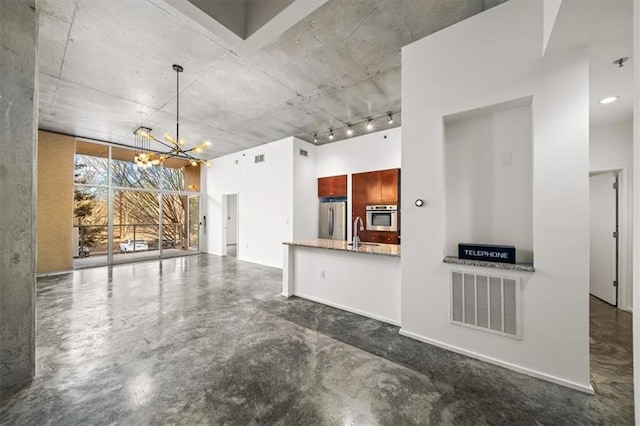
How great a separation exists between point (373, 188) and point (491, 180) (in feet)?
10.6

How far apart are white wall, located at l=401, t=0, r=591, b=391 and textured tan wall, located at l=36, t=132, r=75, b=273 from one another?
759cm

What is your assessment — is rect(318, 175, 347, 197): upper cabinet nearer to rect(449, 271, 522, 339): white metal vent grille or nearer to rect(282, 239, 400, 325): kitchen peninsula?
rect(282, 239, 400, 325): kitchen peninsula

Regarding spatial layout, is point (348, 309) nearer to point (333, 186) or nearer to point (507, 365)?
point (507, 365)

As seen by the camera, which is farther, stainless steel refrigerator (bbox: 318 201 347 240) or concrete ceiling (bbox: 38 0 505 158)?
→ stainless steel refrigerator (bbox: 318 201 347 240)

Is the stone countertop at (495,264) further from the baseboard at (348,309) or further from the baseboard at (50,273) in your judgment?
the baseboard at (50,273)

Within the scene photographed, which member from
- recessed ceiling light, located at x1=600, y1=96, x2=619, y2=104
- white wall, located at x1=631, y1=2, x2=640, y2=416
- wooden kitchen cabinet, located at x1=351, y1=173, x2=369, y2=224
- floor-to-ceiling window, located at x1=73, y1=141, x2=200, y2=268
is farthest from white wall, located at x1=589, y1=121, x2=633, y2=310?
floor-to-ceiling window, located at x1=73, y1=141, x2=200, y2=268

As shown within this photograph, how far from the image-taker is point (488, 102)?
229 cm

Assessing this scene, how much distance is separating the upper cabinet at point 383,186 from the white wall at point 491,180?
2654mm

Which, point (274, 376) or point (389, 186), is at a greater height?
point (389, 186)

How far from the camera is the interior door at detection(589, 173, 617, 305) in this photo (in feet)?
12.3

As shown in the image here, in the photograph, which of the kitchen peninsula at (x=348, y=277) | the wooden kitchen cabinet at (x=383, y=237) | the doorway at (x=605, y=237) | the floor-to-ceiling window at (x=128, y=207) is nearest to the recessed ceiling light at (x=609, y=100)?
the doorway at (x=605, y=237)

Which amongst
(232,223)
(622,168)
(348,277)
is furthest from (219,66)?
(232,223)

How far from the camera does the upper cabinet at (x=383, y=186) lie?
537 centimetres

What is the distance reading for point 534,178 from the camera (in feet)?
6.82
